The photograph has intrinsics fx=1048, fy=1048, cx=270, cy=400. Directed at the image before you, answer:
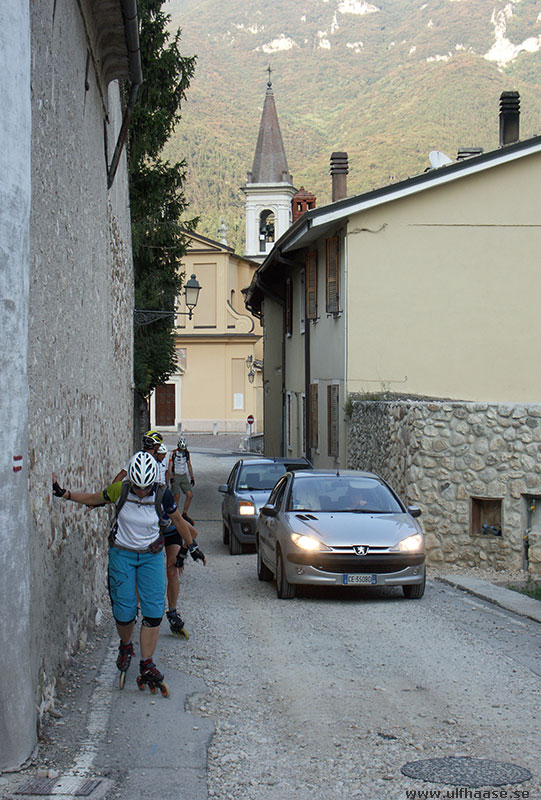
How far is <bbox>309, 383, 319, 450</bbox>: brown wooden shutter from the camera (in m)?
23.7

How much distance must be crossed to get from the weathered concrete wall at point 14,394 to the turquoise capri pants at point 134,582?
1.53 metres

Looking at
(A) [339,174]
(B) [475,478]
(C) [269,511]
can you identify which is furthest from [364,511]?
(A) [339,174]

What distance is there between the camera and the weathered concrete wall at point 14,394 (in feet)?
17.7

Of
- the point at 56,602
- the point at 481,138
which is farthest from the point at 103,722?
the point at 481,138

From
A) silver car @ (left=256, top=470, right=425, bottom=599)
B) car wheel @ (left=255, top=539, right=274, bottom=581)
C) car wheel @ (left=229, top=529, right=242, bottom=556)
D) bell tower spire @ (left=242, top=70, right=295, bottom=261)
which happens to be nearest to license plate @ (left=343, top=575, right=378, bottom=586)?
silver car @ (left=256, top=470, right=425, bottom=599)

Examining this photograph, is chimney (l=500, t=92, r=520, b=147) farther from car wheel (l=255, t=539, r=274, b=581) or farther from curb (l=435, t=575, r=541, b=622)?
car wheel (l=255, t=539, r=274, b=581)

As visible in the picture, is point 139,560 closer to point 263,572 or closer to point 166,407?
point 263,572

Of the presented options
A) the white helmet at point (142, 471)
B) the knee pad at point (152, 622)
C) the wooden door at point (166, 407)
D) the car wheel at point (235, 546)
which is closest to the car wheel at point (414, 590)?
the knee pad at point (152, 622)

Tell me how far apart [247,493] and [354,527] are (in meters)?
6.17

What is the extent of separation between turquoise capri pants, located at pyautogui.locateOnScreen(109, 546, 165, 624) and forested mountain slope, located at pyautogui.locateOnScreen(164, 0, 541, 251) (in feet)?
349

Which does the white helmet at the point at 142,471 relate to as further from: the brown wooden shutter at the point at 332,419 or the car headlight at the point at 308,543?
the brown wooden shutter at the point at 332,419

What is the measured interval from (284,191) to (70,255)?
200 ft

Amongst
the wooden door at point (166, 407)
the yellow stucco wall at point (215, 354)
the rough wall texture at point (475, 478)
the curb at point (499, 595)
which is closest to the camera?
the curb at point (499, 595)

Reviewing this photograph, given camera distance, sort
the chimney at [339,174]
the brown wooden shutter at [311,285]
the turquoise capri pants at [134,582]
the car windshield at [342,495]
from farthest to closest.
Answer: the chimney at [339,174] → the brown wooden shutter at [311,285] → the car windshield at [342,495] → the turquoise capri pants at [134,582]
